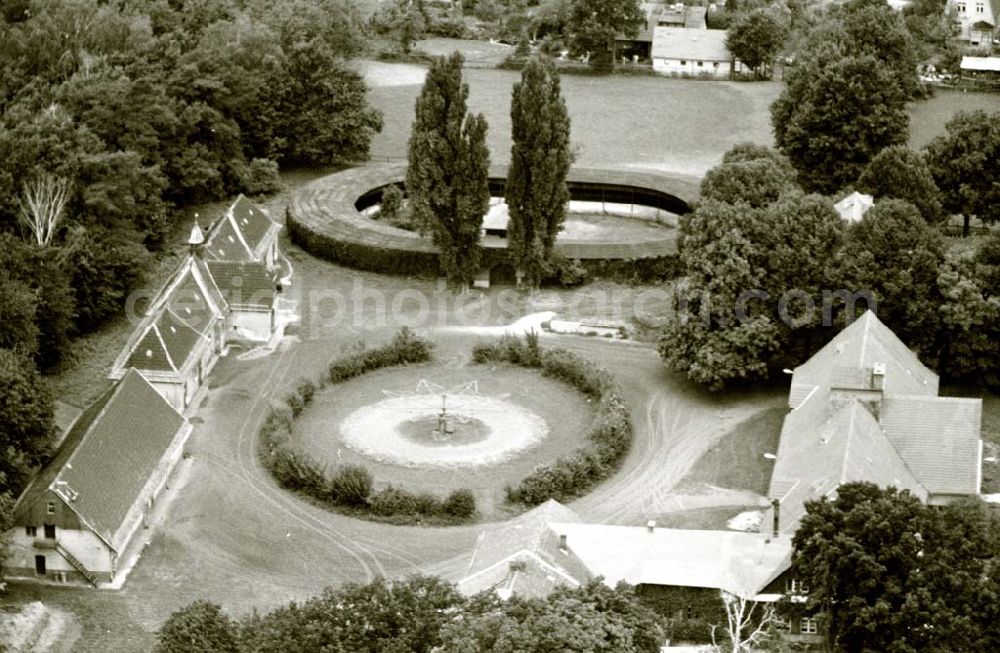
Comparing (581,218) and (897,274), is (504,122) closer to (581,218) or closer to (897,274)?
(581,218)

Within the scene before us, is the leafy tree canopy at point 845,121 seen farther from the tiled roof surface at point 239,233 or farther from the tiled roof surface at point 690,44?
the tiled roof surface at point 690,44

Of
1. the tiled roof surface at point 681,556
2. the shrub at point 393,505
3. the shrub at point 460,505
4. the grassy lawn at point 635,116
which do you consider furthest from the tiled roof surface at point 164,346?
the grassy lawn at point 635,116

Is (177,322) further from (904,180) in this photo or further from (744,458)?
(904,180)

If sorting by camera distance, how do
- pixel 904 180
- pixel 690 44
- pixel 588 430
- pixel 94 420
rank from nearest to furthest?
pixel 94 420 < pixel 588 430 < pixel 904 180 < pixel 690 44

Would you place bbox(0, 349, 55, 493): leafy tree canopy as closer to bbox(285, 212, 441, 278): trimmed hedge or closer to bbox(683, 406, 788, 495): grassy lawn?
bbox(683, 406, 788, 495): grassy lawn

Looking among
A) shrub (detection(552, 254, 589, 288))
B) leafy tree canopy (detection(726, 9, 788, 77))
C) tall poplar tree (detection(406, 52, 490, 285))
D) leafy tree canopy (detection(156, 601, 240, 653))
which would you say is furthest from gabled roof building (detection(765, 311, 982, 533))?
leafy tree canopy (detection(726, 9, 788, 77))

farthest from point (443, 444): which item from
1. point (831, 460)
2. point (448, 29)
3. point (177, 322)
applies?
point (448, 29)
